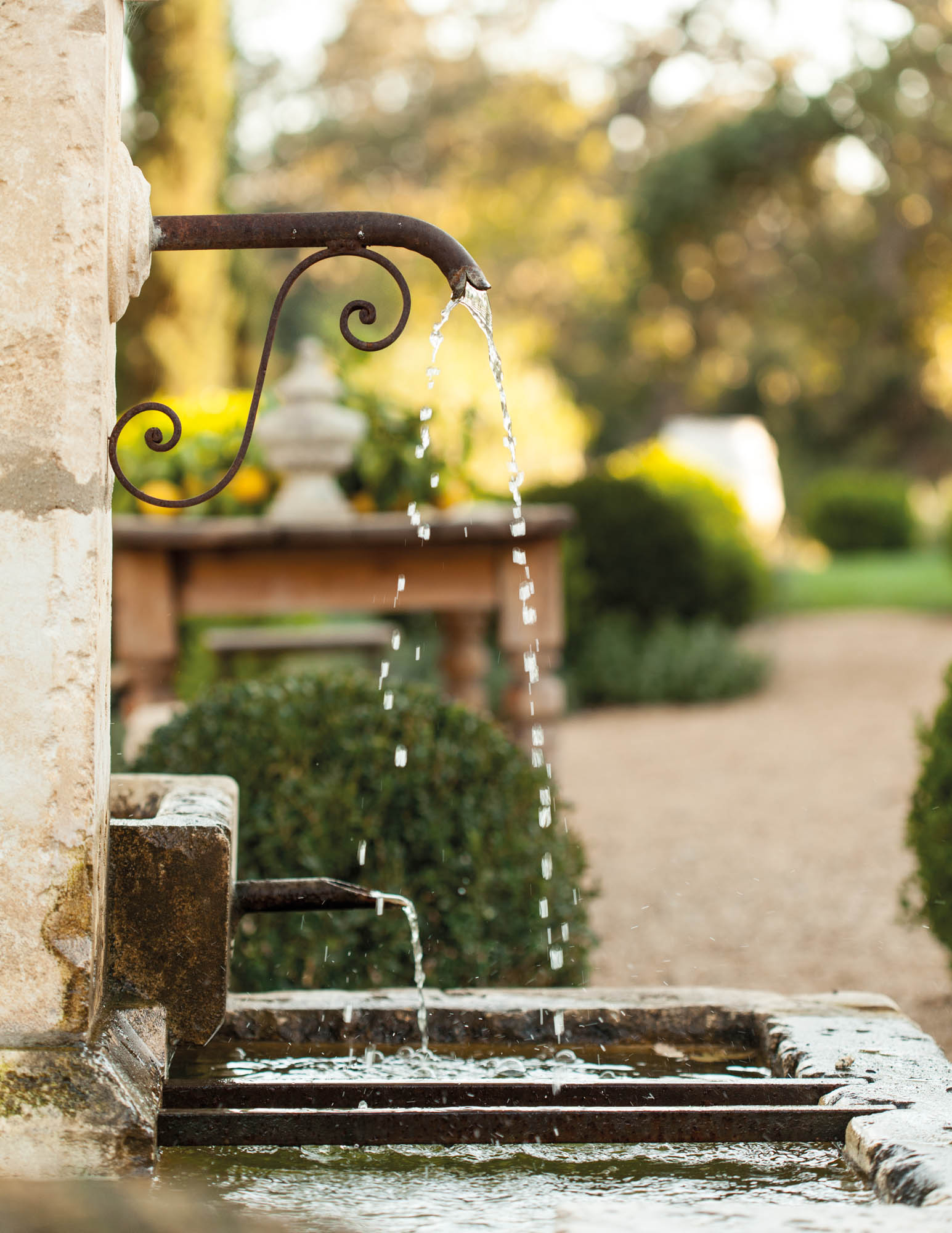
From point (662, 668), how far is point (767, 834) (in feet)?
11.4

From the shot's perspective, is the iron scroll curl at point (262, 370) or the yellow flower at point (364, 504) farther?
the yellow flower at point (364, 504)

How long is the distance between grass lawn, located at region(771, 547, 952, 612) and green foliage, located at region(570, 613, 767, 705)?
2778 millimetres

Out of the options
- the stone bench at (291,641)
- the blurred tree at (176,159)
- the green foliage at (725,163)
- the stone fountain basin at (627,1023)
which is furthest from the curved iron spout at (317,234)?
the green foliage at (725,163)

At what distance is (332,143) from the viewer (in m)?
24.2

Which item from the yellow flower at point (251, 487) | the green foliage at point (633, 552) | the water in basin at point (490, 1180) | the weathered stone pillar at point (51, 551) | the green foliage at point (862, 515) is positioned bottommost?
the water in basin at point (490, 1180)

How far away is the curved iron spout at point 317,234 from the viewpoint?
5.55 feet

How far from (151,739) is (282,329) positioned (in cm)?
2224

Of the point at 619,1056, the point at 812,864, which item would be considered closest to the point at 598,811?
the point at 812,864

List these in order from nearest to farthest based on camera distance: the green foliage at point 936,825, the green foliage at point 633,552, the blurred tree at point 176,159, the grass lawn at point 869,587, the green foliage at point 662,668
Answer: the green foliage at point 936,825 < the green foliage at point 662,668 < the green foliage at point 633,552 < the blurred tree at point 176,159 < the grass lawn at point 869,587

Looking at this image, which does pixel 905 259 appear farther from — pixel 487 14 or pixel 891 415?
pixel 487 14

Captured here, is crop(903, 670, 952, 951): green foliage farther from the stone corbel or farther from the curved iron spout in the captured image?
the stone corbel

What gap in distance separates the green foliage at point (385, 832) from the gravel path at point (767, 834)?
276 millimetres

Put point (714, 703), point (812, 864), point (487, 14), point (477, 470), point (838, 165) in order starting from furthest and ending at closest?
A: point (487, 14)
point (838, 165)
point (477, 470)
point (714, 703)
point (812, 864)

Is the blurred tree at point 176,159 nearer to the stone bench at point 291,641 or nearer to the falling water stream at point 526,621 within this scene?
the stone bench at point 291,641
